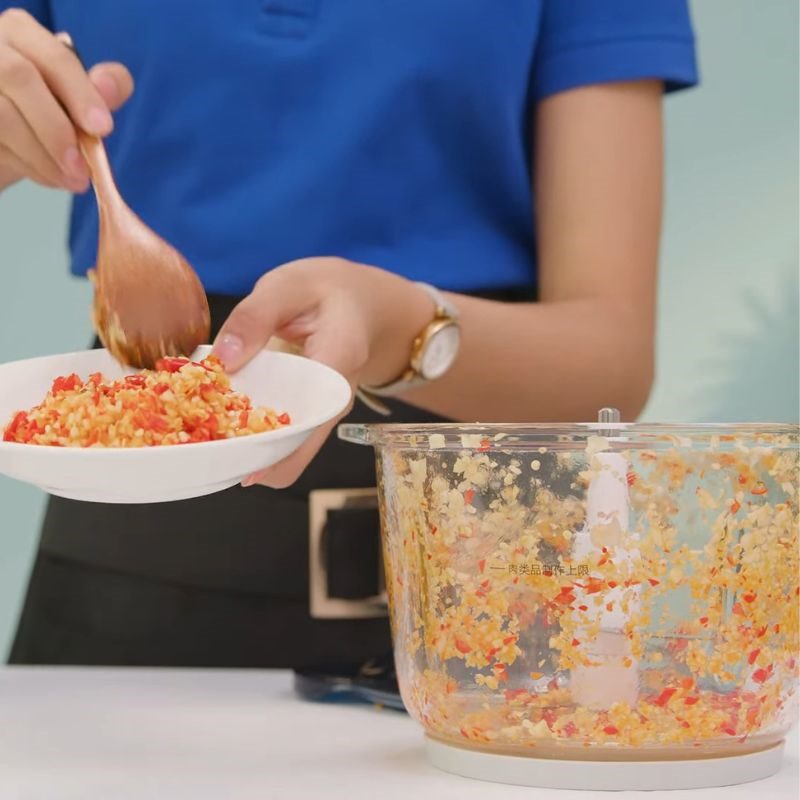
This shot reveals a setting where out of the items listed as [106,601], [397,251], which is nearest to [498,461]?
[397,251]

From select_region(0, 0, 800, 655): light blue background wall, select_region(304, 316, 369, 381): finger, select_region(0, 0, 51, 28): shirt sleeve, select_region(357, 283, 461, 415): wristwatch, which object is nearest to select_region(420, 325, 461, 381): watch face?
select_region(357, 283, 461, 415): wristwatch

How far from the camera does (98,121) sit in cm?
70

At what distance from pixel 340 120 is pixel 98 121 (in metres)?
0.33

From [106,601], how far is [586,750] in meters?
0.62

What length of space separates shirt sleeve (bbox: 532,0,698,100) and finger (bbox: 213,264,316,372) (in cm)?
48

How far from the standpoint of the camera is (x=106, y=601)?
1.06 m

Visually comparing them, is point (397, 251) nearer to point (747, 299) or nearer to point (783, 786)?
point (783, 786)

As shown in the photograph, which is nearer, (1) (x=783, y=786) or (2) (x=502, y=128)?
(1) (x=783, y=786)

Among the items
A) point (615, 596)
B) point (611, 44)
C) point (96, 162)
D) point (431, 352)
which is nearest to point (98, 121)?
point (96, 162)

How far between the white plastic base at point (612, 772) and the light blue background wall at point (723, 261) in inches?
69.0

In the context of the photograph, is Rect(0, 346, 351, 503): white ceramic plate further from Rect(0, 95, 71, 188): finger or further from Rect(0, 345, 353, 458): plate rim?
Rect(0, 95, 71, 188): finger

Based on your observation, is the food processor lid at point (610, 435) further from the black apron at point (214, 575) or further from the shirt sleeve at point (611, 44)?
the shirt sleeve at point (611, 44)

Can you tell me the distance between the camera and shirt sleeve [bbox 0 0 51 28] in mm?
1065

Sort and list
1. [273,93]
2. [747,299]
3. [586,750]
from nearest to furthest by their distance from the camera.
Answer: [586,750] < [273,93] < [747,299]
